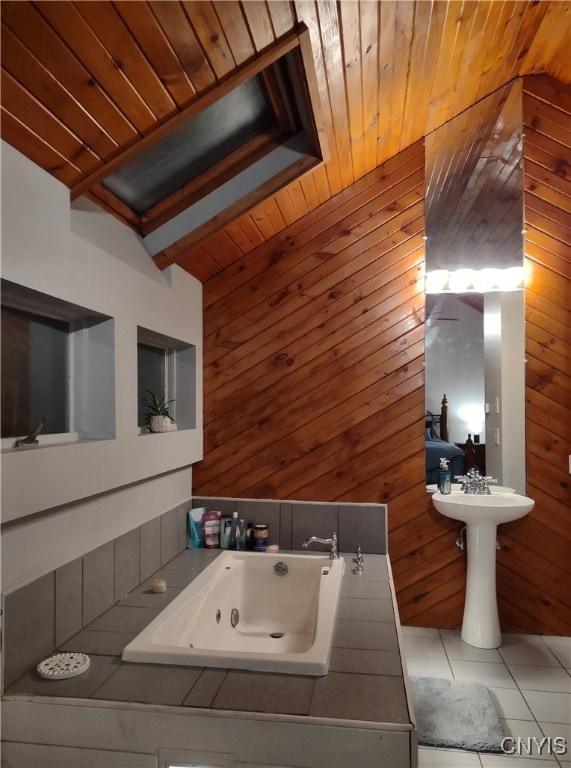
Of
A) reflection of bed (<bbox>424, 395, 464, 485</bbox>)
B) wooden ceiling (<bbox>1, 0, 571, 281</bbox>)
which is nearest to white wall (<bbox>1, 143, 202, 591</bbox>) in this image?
wooden ceiling (<bbox>1, 0, 571, 281</bbox>)

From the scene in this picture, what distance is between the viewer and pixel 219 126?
90.5 inches

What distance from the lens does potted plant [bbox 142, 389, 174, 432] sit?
3.00 m

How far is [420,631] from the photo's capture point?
11.1ft

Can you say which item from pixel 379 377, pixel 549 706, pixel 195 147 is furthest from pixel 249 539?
pixel 195 147

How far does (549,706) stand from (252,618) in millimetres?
1485

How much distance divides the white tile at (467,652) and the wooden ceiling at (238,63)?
262cm

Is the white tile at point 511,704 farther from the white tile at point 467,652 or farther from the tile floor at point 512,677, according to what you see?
the white tile at point 467,652

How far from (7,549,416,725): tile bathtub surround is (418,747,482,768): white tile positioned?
609mm

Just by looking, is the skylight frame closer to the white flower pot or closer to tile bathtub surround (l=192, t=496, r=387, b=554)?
the white flower pot

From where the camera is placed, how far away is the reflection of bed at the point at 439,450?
3395 mm

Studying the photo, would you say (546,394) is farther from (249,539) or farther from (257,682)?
(257,682)

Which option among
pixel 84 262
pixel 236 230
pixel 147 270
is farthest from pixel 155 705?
pixel 236 230

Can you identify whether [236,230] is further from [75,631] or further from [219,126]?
[75,631]

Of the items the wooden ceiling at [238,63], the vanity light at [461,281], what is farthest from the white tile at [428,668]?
the wooden ceiling at [238,63]
